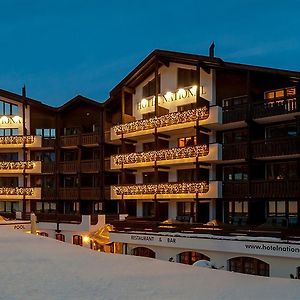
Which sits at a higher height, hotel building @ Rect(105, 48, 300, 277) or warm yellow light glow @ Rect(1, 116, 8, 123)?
warm yellow light glow @ Rect(1, 116, 8, 123)

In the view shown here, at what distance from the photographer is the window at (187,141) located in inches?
1414

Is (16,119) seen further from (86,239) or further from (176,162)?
(176,162)

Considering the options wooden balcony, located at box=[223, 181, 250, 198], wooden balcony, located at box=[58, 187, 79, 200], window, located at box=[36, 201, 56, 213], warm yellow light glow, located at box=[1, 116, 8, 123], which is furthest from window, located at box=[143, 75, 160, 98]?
warm yellow light glow, located at box=[1, 116, 8, 123]

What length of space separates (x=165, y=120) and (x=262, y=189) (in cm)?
919

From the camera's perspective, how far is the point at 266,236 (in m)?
23.1

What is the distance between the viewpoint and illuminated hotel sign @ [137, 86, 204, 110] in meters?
35.7

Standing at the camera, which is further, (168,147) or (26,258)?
(168,147)

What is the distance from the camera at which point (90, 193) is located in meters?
42.1

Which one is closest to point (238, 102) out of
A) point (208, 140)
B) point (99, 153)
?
point (208, 140)

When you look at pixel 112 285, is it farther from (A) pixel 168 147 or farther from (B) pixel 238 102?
(A) pixel 168 147

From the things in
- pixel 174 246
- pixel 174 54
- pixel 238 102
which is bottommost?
pixel 174 246

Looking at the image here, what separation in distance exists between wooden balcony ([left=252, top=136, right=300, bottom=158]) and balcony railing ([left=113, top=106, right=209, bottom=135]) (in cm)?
420

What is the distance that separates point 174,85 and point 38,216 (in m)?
15.1

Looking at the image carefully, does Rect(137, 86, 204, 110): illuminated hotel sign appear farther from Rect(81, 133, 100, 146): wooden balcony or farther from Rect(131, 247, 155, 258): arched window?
Rect(131, 247, 155, 258): arched window
